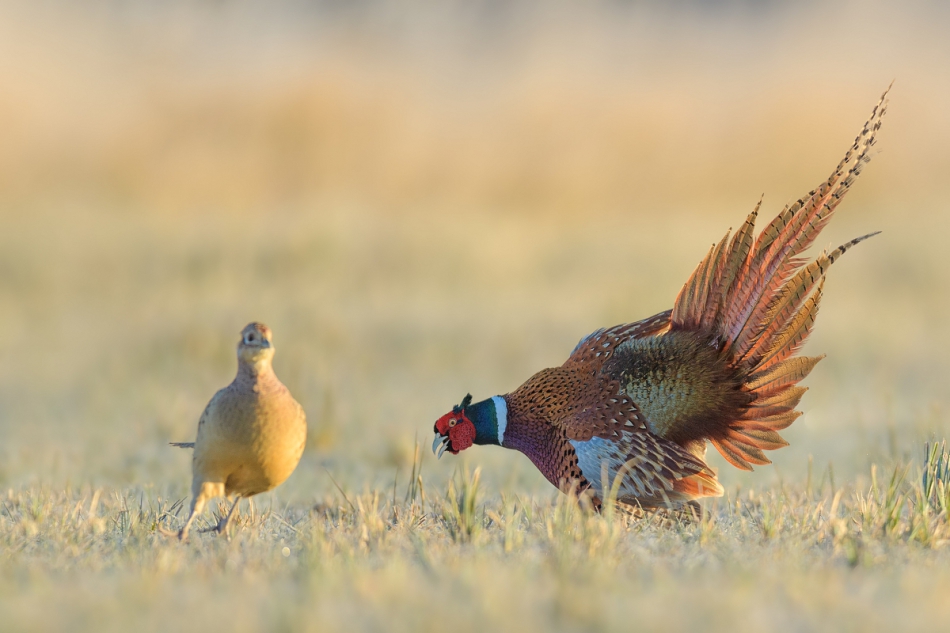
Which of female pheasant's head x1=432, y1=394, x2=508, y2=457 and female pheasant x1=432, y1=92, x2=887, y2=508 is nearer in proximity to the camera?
female pheasant x1=432, y1=92, x2=887, y2=508

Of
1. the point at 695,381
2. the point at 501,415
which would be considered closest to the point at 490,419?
the point at 501,415

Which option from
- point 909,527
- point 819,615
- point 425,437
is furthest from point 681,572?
point 425,437

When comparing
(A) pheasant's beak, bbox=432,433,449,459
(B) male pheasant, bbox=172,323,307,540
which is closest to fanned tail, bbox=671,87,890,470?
(A) pheasant's beak, bbox=432,433,449,459

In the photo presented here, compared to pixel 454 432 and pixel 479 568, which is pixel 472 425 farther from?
pixel 479 568

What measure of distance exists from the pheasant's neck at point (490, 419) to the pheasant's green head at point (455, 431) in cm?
3

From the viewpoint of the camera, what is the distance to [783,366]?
411 cm

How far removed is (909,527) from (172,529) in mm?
2812

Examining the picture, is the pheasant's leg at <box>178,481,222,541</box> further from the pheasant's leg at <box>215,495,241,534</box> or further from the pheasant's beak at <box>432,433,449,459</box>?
the pheasant's beak at <box>432,433,449,459</box>

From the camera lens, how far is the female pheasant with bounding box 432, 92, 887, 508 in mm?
3965

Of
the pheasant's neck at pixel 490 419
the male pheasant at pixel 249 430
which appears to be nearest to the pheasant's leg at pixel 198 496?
the male pheasant at pixel 249 430

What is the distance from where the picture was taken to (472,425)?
14.7 feet

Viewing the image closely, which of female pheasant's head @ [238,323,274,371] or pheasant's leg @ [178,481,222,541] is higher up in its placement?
female pheasant's head @ [238,323,274,371]

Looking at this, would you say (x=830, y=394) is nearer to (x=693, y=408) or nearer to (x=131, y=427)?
(x=693, y=408)

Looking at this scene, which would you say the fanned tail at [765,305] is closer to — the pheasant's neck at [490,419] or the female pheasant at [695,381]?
the female pheasant at [695,381]
